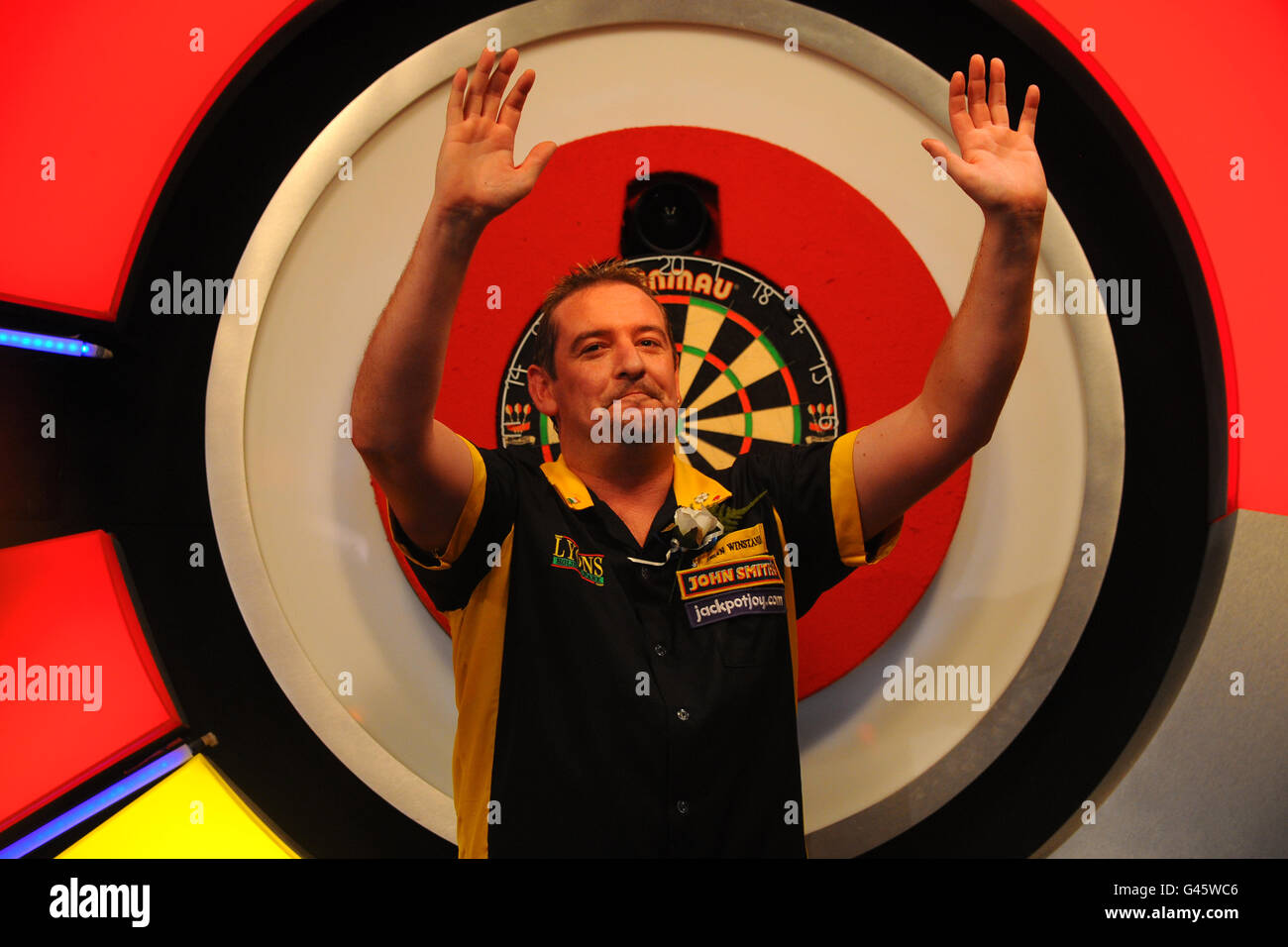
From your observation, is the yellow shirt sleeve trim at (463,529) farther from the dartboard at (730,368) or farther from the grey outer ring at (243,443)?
the grey outer ring at (243,443)

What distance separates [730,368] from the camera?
1549mm

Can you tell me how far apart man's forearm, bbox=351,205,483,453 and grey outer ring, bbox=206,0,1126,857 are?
589 millimetres

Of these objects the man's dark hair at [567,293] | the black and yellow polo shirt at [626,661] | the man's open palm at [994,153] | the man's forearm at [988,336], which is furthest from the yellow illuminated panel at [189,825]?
the man's open palm at [994,153]

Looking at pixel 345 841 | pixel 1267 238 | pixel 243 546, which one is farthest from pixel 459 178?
pixel 1267 238

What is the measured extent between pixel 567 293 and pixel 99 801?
1028 mm

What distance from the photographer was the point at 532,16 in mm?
1562

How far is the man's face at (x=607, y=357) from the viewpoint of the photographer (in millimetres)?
1316

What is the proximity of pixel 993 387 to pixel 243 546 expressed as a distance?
1.14 meters

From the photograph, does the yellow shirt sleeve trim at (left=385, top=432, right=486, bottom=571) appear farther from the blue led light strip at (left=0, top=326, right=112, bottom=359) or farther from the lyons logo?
the blue led light strip at (left=0, top=326, right=112, bottom=359)

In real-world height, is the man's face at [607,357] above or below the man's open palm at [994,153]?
below

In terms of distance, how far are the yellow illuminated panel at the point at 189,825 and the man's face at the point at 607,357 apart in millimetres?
772

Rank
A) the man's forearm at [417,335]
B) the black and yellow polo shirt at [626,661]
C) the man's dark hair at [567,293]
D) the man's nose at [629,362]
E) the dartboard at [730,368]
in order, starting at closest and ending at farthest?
the man's forearm at [417,335], the black and yellow polo shirt at [626,661], the man's nose at [629,362], the man's dark hair at [567,293], the dartboard at [730,368]

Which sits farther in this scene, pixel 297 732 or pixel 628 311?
pixel 297 732
